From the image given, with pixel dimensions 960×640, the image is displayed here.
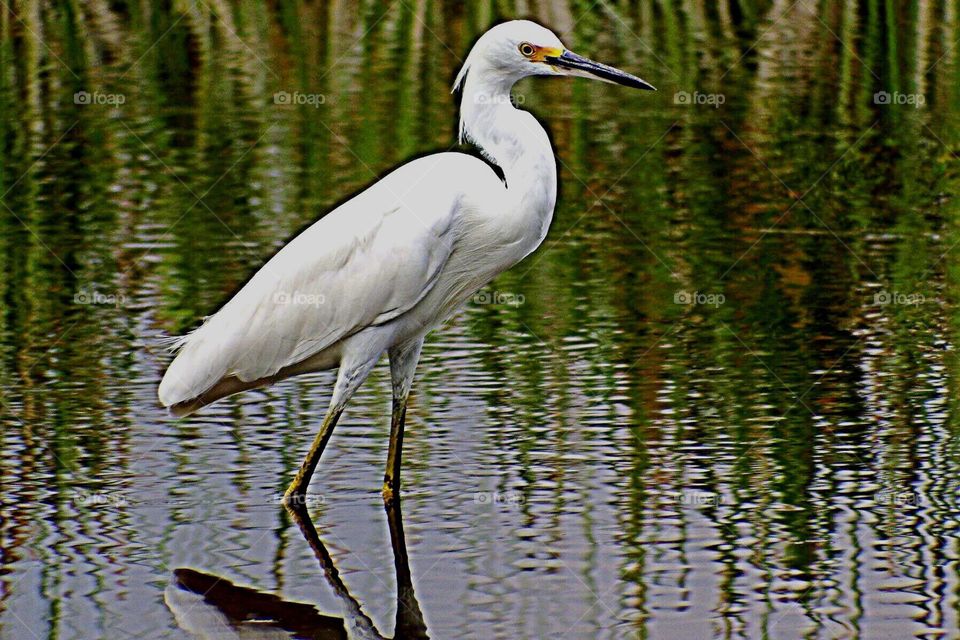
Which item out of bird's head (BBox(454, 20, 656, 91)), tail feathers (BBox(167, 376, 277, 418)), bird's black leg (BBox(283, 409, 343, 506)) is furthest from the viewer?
tail feathers (BBox(167, 376, 277, 418))

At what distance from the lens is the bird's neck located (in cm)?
581

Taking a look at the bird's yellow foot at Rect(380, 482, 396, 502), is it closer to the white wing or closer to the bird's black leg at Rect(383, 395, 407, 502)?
the bird's black leg at Rect(383, 395, 407, 502)

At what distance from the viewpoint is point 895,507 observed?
5.81 metres

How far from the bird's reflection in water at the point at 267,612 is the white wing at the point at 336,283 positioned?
0.94m

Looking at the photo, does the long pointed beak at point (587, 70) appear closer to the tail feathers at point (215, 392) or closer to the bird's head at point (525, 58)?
the bird's head at point (525, 58)

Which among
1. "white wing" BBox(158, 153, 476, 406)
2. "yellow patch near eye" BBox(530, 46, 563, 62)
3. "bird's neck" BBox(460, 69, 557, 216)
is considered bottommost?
"white wing" BBox(158, 153, 476, 406)

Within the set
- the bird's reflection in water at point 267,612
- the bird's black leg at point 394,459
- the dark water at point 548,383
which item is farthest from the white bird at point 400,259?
the bird's reflection in water at point 267,612

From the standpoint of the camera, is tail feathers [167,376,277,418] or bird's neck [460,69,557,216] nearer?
bird's neck [460,69,557,216]

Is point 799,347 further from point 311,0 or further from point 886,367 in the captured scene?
point 311,0

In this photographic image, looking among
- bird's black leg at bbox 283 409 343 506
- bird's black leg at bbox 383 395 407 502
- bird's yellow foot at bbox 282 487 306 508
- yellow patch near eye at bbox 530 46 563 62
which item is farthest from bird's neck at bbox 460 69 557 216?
→ bird's yellow foot at bbox 282 487 306 508

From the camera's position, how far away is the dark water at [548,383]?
5227 millimetres

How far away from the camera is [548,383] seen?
24.2 feet

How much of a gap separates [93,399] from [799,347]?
330 cm

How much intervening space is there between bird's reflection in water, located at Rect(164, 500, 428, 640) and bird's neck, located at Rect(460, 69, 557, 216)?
1407 mm
